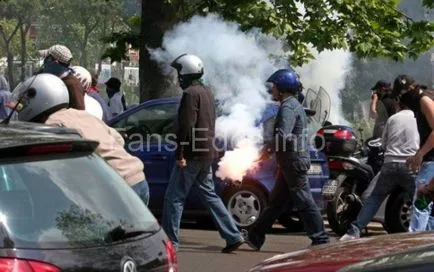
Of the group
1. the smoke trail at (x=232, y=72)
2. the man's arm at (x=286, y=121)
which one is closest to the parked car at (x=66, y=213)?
the man's arm at (x=286, y=121)

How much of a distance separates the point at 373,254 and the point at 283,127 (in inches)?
195

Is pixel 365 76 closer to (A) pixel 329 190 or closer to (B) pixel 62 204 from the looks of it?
(A) pixel 329 190

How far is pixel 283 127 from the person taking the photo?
9.78m

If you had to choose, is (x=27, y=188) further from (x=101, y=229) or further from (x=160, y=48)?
(x=160, y=48)

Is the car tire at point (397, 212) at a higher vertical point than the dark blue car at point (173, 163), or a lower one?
lower

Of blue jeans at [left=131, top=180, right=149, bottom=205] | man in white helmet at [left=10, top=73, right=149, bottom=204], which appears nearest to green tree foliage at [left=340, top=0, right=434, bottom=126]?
blue jeans at [left=131, top=180, right=149, bottom=205]

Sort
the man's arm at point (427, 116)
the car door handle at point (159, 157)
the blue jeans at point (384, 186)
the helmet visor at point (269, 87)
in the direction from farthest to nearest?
the car door handle at point (159, 157) → the helmet visor at point (269, 87) → the blue jeans at point (384, 186) → the man's arm at point (427, 116)

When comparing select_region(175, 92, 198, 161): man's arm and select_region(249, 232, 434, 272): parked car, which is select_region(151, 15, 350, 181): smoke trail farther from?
select_region(249, 232, 434, 272): parked car

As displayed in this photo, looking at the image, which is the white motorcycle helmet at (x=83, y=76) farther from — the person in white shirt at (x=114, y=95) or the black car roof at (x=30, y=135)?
the person in white shirt at (x=114, y=95)

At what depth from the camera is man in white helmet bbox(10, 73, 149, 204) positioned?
6297 millimetres

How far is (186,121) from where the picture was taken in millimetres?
9727

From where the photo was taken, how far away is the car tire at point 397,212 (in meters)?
11.5

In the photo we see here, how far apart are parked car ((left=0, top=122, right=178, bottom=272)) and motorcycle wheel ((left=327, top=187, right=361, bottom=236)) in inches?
278

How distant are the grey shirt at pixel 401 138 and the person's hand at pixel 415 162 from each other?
1.30 feet
